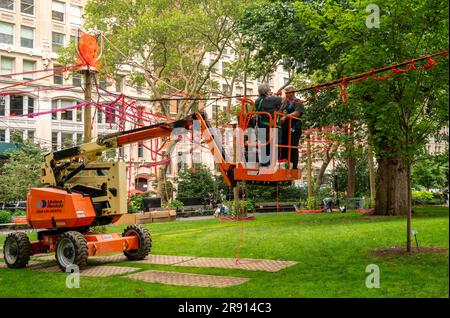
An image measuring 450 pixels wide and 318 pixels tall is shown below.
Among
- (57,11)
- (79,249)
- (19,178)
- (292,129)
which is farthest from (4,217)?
(57,11)

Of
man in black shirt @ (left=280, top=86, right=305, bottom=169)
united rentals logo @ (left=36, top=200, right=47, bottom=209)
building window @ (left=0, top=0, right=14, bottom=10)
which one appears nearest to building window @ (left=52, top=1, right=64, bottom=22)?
building window @ (left=0, top=0, right=14, bottom=10)

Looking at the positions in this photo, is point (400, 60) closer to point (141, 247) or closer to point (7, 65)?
point (141, 247)

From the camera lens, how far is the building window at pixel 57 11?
54.8m

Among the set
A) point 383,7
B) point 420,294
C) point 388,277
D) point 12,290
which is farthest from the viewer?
point 383,7

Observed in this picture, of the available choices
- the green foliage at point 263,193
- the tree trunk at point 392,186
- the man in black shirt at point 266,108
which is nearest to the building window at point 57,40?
the green foliage at point 263,193

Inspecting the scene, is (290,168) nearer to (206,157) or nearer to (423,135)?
(423,135)

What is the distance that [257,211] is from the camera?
1729 inches

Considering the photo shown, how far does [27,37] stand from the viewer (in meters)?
52.5

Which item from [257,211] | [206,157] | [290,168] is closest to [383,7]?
[290,168]

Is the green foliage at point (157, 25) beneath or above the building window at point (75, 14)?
beneath

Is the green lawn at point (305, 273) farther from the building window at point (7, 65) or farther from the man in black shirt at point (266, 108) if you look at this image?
the building window at point (7, 65)

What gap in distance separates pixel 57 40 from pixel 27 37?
3.41m

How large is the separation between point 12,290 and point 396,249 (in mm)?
9218

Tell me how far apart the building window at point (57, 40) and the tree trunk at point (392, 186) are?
4071 centimetres
